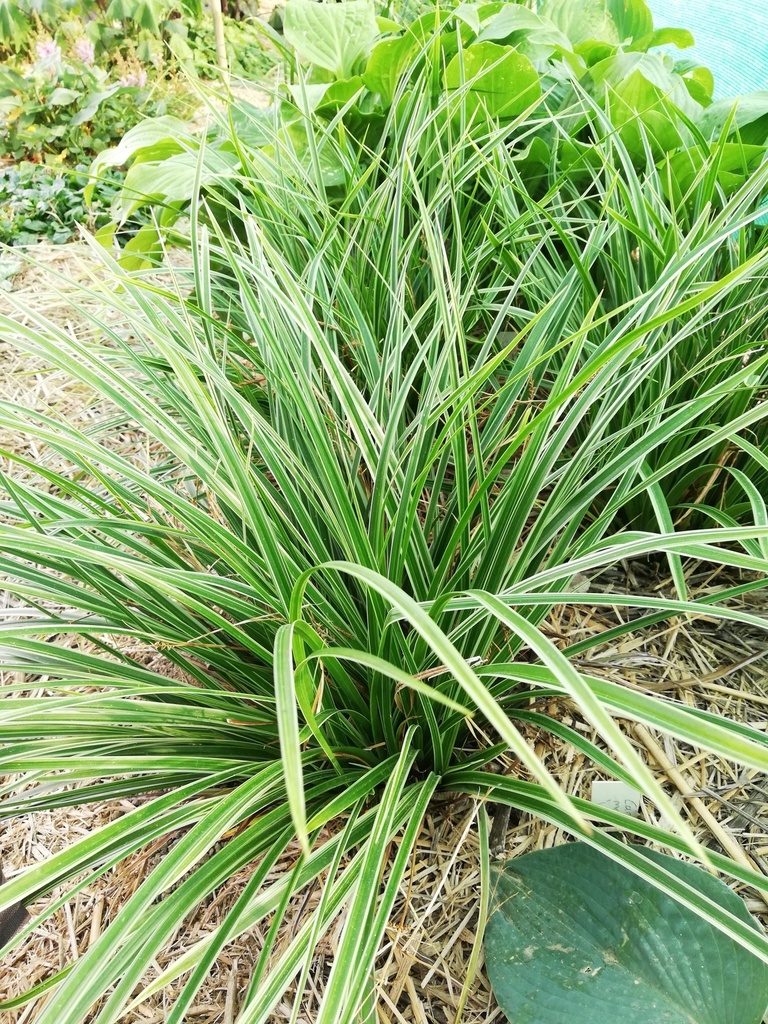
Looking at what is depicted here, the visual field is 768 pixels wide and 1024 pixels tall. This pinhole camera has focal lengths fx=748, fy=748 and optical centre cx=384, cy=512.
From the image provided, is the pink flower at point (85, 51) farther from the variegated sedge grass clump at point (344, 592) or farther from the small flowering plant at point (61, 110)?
the variegated sedge grass clump at point (344, 592)

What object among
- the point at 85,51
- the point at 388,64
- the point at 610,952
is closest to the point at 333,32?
the point at 388,64

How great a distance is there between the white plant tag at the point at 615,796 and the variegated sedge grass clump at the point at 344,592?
33 mm

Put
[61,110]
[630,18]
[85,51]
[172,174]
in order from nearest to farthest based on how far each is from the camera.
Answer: [172,174] < [630,18] < [61,110] < [85,51]

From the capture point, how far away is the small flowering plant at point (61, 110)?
2590mm

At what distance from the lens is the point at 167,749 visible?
2.41 feet

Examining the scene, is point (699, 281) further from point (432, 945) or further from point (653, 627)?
point (432, 945)

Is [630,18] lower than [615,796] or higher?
higher

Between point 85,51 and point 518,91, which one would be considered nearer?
point 518,91

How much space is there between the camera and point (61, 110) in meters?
2.68

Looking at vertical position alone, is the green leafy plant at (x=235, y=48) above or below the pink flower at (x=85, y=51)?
below

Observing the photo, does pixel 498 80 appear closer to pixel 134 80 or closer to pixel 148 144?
pixel 148 144

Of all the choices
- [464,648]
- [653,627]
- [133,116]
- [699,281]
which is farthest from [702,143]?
[133,116]

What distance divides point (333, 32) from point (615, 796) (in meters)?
1.41

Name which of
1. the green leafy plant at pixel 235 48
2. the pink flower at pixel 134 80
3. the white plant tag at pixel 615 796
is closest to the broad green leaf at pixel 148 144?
the white plant tag at pixel 615 796
